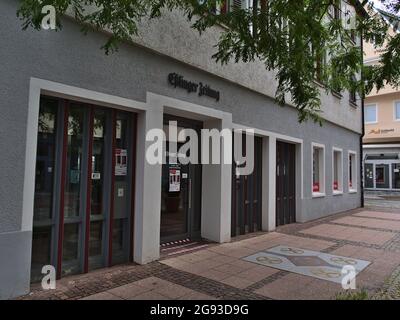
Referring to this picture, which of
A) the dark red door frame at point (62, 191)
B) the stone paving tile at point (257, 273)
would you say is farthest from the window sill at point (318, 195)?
the dark red door frame at point (62, 191)

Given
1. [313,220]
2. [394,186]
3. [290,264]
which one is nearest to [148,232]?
[290,264]

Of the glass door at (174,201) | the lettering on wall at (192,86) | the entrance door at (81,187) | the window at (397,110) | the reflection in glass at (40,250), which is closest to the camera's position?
the reflection in glass at (40,250)

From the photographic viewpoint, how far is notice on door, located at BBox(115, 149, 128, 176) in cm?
529

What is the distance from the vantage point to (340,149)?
523 inches

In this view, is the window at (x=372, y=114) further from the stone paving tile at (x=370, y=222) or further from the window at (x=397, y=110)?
the stone paving tile at (x=370, y=222)

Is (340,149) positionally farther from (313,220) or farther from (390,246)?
(390,246)

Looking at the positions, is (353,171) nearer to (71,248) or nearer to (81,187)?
(81,187)

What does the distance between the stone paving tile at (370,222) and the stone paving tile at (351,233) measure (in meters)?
0.90

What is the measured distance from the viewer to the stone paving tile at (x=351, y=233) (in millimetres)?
7875

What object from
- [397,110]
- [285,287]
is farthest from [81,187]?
[397,110]

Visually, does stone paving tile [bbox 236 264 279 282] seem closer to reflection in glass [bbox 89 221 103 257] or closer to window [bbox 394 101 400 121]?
reflection in glass [bbox 89 221 103 257]

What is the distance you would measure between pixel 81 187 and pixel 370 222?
9.40m

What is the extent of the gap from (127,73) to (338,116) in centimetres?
1027

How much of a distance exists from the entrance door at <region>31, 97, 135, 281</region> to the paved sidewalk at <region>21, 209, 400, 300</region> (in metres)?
0.35
